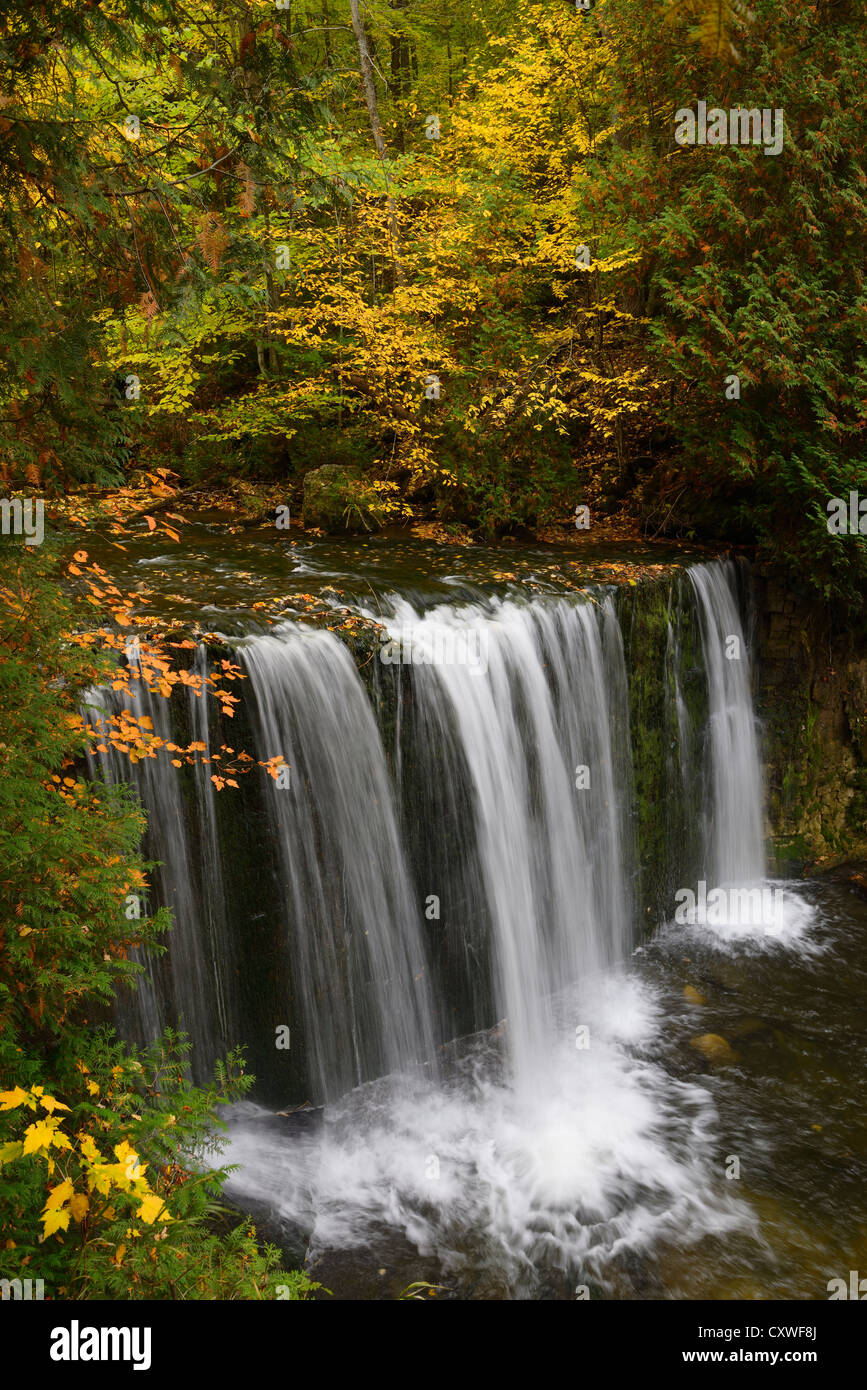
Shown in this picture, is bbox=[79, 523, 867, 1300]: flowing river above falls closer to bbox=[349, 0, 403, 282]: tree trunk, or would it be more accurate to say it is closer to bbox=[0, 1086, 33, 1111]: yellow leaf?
bbox=[0, 1086, 33, 1111]: yellow leaf

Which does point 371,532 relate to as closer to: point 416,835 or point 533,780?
point 533,780

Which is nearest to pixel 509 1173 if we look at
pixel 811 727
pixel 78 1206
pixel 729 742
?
pixel 78 1206

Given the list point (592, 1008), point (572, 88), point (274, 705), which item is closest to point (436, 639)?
point (274, 705)

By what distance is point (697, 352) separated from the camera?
8.55m

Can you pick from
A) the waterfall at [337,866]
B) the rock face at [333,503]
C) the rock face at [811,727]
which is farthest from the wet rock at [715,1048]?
the rock face at [333,503]

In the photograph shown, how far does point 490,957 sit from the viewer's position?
23.7 ft

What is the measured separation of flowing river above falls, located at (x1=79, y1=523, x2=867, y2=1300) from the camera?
543 centimetres

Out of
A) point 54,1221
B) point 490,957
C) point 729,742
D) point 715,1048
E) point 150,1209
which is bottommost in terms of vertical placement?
point 715,1048

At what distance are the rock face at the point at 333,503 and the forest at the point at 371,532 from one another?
50mm

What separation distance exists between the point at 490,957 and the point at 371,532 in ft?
19.1

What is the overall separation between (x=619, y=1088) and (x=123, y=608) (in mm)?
5124

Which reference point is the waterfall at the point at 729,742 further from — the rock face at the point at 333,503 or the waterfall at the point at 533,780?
the rock face at the point at 333,503
